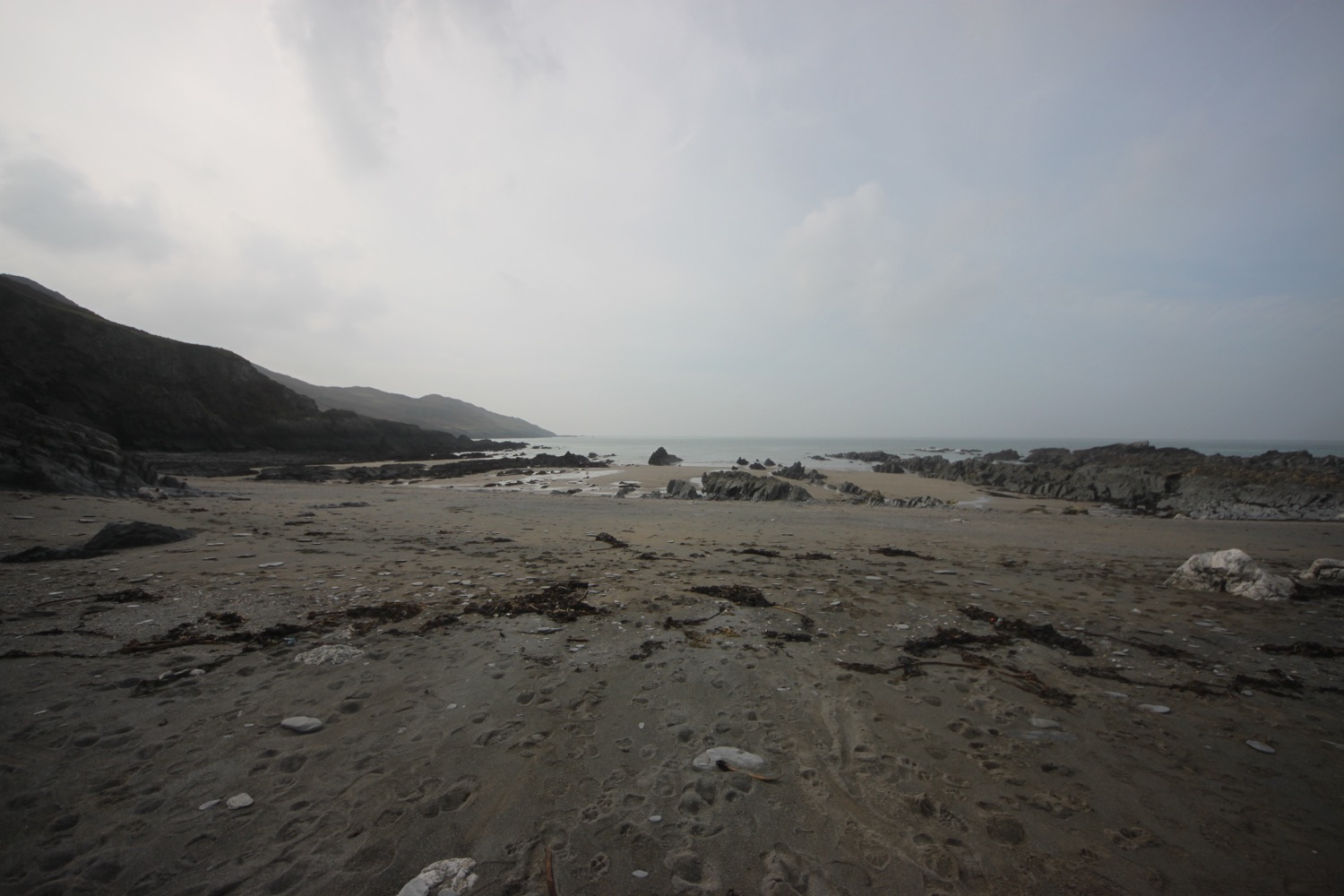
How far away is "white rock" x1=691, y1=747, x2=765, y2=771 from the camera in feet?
9.19

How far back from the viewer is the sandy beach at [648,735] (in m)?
2.09

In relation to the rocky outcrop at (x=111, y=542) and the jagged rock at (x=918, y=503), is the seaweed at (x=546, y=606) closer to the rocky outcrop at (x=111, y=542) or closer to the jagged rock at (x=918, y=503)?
the rocky outcrop at (x=111, y=542)

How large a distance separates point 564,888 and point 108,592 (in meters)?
6.32

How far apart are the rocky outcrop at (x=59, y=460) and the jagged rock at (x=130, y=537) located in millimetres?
6915

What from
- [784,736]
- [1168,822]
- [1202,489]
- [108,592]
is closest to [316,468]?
[108,592]

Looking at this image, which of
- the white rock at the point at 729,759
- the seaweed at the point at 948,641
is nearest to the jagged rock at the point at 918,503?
the seaweed at the point at 948,641

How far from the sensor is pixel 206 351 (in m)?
40.6

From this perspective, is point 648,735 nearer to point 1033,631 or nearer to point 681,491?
point 1033,631

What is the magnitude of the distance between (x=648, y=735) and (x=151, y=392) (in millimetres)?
49536

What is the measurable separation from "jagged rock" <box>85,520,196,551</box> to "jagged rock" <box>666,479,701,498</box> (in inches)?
643

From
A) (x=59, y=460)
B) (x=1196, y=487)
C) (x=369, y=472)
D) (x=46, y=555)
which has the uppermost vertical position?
(x=59, y=460)

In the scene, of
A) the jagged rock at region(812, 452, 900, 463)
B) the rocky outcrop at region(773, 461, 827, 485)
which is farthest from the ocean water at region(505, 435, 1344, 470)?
the rocky outcrop at region(773, 461, 827, 485)

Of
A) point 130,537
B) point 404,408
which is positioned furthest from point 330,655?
point 404,408

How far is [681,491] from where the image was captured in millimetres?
22844
